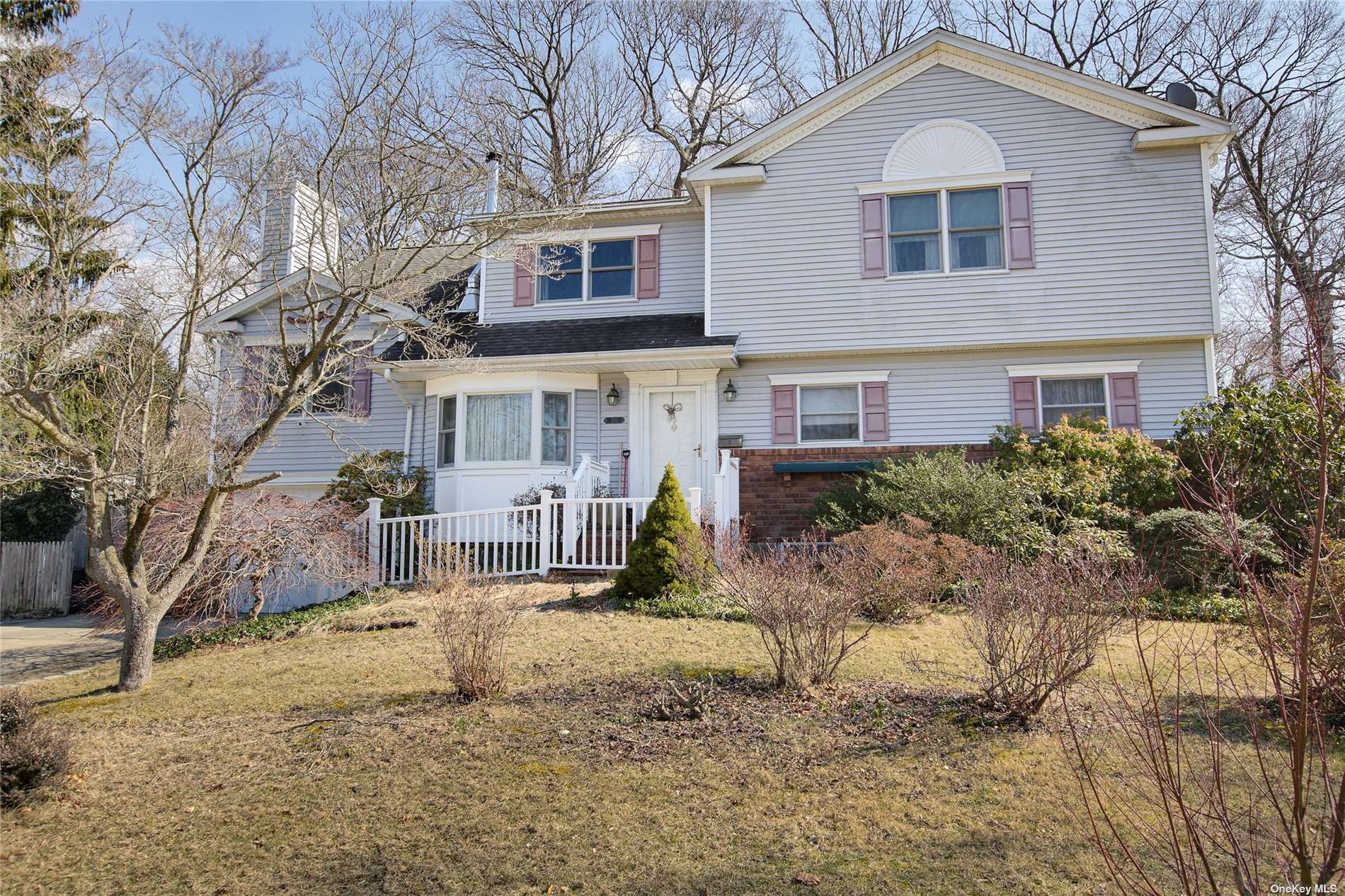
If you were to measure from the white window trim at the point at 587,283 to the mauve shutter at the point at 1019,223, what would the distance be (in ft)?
21.3

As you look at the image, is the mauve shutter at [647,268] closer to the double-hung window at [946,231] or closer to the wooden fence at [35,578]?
the double-hung window at [946,231]

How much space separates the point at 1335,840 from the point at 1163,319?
1277 cm

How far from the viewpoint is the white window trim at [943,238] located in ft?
46.5

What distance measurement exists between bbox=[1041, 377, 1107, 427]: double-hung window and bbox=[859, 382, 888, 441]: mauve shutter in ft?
8.12

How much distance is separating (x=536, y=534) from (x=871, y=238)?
24.5ft

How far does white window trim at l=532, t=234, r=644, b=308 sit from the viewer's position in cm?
1616

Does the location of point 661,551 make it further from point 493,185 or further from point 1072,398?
point 493,185

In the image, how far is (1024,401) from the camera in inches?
548

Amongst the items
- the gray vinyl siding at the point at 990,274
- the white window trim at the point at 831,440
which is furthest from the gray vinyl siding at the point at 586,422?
the white window trim at the point at 831,440

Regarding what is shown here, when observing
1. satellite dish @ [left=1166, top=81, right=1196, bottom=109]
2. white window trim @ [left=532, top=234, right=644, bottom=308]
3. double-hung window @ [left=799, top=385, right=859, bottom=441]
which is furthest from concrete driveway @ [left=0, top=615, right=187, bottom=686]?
satellite dish @ [left=1166, top=81, right=1196, bottom=109]

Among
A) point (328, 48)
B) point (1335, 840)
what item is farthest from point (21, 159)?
point (1335, 840)

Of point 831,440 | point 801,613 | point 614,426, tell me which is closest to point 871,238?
point 831,440

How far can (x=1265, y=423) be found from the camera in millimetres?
10758

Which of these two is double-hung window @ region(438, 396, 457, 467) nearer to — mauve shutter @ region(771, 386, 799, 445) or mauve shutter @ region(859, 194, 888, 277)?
mauve shutter @ region(771, 386, 799, 445)
